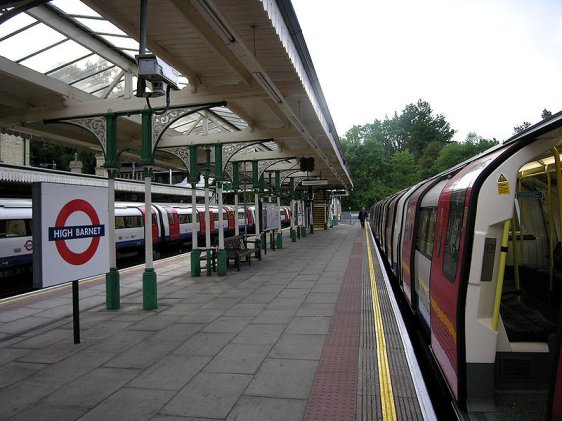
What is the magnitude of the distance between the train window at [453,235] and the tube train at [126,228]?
9393 millimetres

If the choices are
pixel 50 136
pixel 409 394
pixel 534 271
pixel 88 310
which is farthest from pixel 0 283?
pixel 534 271

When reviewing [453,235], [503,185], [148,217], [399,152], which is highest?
[399,152]

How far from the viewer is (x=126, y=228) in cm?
1681

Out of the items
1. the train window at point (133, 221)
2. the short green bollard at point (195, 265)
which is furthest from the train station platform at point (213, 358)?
the train window at point (133, 221)

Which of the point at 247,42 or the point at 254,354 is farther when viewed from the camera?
the point at 247,42

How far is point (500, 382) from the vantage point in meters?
3.30

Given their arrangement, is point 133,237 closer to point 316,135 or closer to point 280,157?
point 280,157

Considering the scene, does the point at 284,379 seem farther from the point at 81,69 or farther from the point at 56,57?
the point at 81,69

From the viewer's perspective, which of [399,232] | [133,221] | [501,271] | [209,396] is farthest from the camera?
[133,221]

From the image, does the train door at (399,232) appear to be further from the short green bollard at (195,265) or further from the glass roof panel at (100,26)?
the glass roof panel at (100,26)

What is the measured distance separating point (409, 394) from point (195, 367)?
2232mm

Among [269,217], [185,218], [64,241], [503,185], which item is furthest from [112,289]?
[185,218]

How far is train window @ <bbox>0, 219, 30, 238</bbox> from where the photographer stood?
36.6ft

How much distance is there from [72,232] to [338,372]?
387 cm
